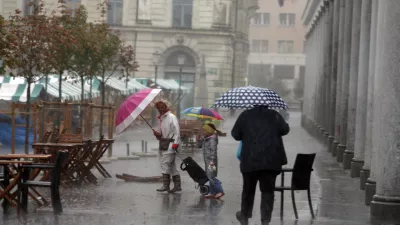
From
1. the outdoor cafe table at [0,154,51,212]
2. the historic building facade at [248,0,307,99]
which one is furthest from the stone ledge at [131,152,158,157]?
the historic building facade at [248,0,307,99]

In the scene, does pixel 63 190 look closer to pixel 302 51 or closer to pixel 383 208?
pixel 383 208

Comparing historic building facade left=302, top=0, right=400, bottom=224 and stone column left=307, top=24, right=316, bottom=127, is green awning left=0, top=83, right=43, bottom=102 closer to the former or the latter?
historic building facade left=302, top=0, right=400, bottom=224

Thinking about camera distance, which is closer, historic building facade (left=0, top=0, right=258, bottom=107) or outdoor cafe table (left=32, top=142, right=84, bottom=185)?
outdoor cafe table (left=32, top=142, right=84, bottom=185)

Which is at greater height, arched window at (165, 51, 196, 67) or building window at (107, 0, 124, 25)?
building window at (107, 0, 124, 25)

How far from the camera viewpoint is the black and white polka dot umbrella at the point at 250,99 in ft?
45.8

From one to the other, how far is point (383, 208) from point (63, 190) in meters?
6.28

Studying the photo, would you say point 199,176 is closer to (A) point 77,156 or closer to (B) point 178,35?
(A) point 77,156

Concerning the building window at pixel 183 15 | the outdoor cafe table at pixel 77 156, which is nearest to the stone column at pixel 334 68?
the outdoor cafe table at pixel 77 156

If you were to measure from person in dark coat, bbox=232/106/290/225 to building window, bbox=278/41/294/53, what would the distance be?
113m

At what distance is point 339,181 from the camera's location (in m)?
21.8

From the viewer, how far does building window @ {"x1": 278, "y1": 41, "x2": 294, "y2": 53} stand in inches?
4970

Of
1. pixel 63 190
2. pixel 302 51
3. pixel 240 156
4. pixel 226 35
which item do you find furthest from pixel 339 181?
pixel 302 51

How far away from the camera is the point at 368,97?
61.1ft

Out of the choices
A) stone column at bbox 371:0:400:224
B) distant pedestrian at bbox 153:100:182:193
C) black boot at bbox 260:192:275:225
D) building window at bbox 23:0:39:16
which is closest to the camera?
black boot at bbox 260:192:275:225
